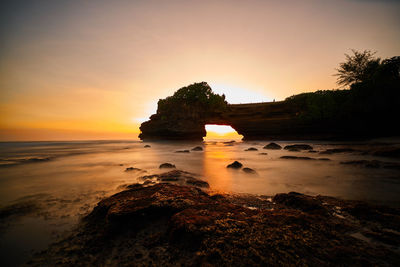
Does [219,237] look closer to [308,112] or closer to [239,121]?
[308,112]

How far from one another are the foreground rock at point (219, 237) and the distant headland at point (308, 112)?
22485 mm

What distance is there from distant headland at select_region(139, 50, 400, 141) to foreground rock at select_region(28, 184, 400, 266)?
885 inches

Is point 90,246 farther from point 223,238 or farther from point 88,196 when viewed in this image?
point 88,196

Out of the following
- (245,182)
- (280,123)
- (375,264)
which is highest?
(280,123)

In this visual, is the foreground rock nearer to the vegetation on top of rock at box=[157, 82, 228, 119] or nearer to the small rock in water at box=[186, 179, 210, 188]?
the small rock in water at box=[186, 179, 210, 188]

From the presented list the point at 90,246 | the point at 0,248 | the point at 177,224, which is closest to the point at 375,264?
the point at 177,224

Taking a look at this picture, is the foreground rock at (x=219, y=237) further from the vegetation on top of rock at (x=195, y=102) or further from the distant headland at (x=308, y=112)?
the vegetation on top of rock at (x=195, y=102)

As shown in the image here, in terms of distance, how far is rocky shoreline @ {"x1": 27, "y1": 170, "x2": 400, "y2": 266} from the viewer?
115 centimetres

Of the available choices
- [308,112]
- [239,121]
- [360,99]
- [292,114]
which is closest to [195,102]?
[239,121]

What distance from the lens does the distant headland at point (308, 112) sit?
54.4ft

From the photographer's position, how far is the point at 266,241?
1252 mm

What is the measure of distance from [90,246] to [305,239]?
2.01 meters

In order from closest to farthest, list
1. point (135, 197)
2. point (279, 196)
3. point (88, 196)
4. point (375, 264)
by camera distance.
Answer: point (375, 264) → point (135, 197) → point (279, 196) → point (88, 196)

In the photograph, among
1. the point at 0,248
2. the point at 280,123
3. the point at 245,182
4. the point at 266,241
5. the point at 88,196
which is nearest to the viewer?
the point at 266,241
